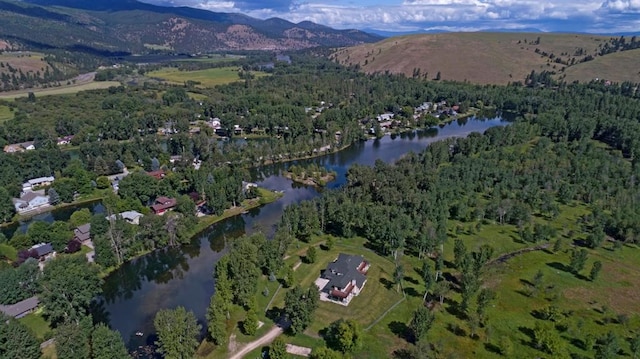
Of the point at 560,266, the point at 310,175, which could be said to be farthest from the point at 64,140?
the point at 560,266

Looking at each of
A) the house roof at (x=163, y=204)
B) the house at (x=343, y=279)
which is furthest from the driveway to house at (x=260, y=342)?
the house roof at (x=163, y=204)

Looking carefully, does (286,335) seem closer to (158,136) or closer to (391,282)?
(391,282)

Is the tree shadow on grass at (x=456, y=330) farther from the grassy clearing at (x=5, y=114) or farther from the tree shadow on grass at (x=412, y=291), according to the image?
the grassy clearing at (x=5, y=114)

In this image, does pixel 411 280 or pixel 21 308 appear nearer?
pixel 21 308

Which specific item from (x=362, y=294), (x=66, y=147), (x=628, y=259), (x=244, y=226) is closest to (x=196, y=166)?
(x=244, y=226)

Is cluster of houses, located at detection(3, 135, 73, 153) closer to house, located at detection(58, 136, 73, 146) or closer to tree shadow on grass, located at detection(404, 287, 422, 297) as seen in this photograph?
house, located at detection(58, 136, 73, 146)

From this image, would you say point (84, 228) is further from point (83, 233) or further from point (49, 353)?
point (49, 353)

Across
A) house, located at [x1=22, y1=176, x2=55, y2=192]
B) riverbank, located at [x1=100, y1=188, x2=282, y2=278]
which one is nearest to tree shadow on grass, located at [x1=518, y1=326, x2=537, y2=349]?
riverbank, located at [x1=100, y1=188, x2=282, y2=278]

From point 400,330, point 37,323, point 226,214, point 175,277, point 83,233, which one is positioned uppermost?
point 400,330
